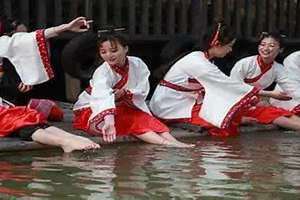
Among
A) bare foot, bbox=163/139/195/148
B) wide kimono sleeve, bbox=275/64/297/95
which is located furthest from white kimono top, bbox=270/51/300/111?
bare foot, bbox=163/139/195/148

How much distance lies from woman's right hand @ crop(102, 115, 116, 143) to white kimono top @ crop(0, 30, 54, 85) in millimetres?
614

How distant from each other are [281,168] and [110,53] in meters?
1.86

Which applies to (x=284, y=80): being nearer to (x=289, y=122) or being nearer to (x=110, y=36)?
(x=289, y=122)

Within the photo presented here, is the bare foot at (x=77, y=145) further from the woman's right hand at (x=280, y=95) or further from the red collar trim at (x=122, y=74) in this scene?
the woman's right hand at (x=280, y=95)

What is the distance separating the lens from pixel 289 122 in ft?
26.2

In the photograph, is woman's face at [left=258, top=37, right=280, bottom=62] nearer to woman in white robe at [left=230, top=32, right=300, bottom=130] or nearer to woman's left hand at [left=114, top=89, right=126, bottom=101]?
woman in white robe at [left=230, top=32, right=300, bottom=130]

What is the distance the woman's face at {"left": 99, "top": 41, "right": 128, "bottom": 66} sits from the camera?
6832mm

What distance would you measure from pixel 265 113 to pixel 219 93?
0.81m

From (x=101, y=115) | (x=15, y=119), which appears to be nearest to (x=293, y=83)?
(x=101, y=115)

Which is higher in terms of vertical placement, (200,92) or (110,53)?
(110,53)

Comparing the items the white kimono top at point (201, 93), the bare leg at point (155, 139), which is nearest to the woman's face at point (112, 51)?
the bare leg at point (155, 139)

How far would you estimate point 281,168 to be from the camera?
5.78 metres

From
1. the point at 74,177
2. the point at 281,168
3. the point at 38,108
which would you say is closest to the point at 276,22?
the point at 38,108

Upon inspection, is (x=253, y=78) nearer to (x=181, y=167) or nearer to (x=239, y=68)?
(x=239, y=68)
